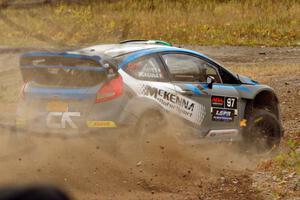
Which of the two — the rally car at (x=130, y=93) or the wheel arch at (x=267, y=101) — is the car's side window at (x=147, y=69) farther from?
the wheel arch at (x=267, y=101)

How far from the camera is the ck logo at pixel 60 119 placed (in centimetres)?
714

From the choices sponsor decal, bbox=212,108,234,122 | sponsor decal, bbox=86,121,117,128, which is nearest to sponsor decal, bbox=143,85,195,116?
sponsor decal, bbox=212,108,234,122

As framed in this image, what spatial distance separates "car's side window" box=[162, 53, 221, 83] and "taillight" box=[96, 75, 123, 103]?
0.88 metres

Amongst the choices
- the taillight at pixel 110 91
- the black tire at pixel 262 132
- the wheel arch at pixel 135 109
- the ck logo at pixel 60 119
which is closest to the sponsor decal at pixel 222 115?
the black tire at pixel 262 132

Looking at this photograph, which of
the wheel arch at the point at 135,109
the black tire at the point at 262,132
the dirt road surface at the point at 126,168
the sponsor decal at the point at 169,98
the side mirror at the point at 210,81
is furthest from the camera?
the black tire at the point at 262,132

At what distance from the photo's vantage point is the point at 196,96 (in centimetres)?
819

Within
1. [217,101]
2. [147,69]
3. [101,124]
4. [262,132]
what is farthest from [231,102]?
[101,124]

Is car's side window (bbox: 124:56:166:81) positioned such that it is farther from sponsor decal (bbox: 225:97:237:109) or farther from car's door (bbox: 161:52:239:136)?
sponsor decal (bbox: 225:97:237:109)

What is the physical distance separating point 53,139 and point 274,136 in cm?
323

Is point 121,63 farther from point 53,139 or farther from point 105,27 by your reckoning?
point 105,27

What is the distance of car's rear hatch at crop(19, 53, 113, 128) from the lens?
23.6 ft

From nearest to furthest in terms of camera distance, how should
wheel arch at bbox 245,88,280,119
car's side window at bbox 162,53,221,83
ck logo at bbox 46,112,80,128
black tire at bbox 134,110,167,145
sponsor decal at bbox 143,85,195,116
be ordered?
ck logo at bbox 46,112,80,128
black tire at bbox 134,110,167,145
sponsor decal at bbox 143,85,195,116
car's side window at bbox 162,53,221,83
wheel arch at bbox 245,88,280,119

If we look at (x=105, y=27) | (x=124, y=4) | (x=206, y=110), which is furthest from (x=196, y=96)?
(x=124, y=4)

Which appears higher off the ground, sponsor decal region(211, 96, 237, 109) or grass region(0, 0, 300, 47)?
sponsor decal region(211, 96, 237, 109)
